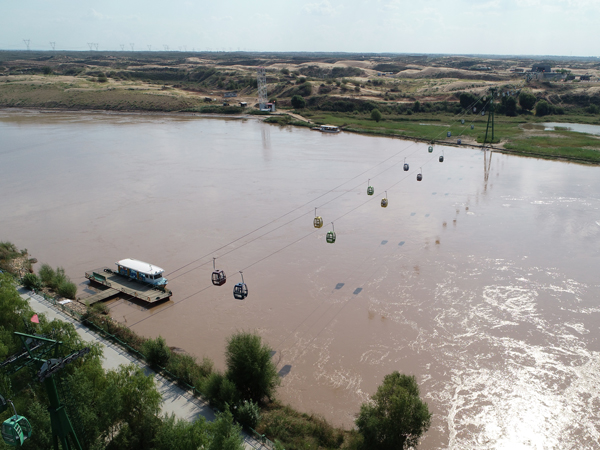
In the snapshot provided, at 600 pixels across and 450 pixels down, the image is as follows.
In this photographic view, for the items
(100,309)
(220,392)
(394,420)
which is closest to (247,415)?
(220,392)

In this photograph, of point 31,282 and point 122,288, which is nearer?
point 31,282

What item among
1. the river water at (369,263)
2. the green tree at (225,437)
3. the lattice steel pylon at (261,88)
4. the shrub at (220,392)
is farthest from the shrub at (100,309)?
the lattice steel pylon at (261,88)

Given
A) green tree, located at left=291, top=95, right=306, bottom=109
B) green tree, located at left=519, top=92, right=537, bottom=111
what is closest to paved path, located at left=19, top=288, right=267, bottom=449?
green tree, located at left=291, top=95, right=306, bottom=109

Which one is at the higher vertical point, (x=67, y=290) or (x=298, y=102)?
(x=298, y=102)

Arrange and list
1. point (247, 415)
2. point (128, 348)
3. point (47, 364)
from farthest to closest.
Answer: point (128, 348) < point (247, 415) < point (47, 364)

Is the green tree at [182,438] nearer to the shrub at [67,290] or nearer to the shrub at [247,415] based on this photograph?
the shrub at [247,415]

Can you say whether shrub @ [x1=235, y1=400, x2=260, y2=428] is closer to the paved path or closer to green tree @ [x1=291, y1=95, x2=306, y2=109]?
the paved path

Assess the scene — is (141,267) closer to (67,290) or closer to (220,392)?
(67,290)

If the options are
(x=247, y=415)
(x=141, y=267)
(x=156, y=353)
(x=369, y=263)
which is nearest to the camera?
(x=247, y=415)
